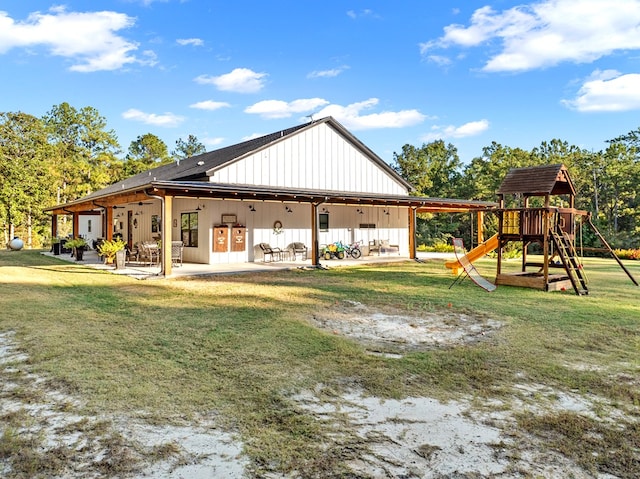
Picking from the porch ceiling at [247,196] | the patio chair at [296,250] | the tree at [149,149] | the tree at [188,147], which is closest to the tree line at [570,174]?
the porch ceiling at [247,196]

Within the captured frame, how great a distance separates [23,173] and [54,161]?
5455 mm

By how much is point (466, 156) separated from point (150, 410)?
124 feet

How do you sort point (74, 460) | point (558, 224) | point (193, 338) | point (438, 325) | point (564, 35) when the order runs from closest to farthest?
point (74, 460), point (193, 338), point (438, 325), point (558, 224), point (564, 35)

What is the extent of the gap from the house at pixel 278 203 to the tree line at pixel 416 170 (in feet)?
31.2

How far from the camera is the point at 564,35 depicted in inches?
593

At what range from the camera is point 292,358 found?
4340mm

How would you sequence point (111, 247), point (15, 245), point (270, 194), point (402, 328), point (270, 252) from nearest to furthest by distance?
point (402, 328) < point (270, 194) < point (111, 247) < point (270, 252) < point (15, 245)

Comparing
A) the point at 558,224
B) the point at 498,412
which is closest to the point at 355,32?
the point at 558,224

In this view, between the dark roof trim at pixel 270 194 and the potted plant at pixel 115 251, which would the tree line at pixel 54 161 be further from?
the dark roof trim at pixel 270 194

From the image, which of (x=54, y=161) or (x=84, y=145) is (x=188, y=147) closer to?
(x=84, y=145)

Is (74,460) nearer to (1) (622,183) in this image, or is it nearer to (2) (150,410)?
(2) (150,410)

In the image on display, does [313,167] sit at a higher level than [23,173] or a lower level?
lower

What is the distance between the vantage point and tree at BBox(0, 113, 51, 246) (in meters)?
27.1

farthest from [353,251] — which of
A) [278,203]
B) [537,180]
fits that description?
[537,180]
